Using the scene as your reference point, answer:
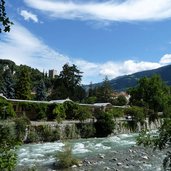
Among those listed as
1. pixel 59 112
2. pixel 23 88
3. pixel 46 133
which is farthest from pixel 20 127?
pixel 23 88

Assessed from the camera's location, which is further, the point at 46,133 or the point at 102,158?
the point at 46,133

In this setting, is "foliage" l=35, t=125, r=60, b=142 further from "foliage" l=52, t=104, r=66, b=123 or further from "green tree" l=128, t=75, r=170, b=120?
"green tree" l=128, t=75, r=170, b=120

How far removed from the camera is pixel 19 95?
243 ft

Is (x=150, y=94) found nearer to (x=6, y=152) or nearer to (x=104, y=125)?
(x=104, y=125)

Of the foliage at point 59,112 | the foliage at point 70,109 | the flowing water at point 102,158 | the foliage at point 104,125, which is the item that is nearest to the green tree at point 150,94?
the foliage at point 70,109

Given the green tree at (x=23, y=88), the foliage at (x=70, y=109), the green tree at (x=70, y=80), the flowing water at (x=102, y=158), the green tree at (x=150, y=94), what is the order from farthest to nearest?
the green tree at (x=70, y=80) < the green tree at (x=150, y=94) < the green tree at (x=23, y=88) < the foliage at (x=70, y=109) < the flowing water at (x=102, y=158)

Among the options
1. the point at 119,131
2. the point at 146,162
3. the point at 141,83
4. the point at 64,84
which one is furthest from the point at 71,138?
the point at 64,84

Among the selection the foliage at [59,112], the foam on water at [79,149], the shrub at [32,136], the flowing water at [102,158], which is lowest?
the flowing water at [102,158]

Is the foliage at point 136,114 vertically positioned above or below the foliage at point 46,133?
above

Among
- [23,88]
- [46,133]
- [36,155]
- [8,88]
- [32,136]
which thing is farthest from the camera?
[8,88]

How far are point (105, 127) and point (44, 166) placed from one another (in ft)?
84.9

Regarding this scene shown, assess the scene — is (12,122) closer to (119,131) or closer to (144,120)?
(119,131)

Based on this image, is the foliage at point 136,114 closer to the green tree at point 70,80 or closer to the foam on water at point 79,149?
the foam on water at point 79,149

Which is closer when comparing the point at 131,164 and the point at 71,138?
the point at 131,164
